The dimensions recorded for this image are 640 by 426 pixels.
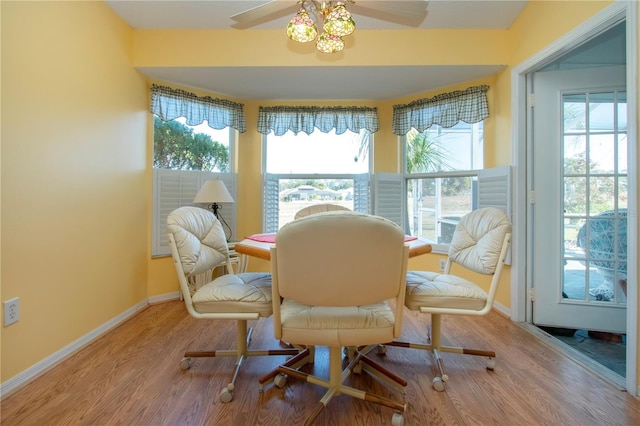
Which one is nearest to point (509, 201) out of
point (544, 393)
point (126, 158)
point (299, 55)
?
point (544, 393)

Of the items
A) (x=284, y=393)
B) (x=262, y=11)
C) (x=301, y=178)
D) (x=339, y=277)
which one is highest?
(x=262, y=11)

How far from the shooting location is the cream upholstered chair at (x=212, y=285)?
4.64 ft

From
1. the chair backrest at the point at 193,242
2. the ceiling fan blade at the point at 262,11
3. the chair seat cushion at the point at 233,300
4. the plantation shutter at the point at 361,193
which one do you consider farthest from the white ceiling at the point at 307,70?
the chair seat cushion at the point at 233,300

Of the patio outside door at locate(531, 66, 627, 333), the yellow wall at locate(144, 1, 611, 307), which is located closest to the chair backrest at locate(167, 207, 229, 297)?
the yellow wall at locate(144, 1, 611, 307)

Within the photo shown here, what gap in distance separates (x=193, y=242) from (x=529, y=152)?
2574 mm

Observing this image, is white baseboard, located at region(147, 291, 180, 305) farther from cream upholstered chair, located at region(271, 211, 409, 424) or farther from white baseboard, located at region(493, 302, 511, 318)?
white baseboard, located at region(493, 302, 511, 318)

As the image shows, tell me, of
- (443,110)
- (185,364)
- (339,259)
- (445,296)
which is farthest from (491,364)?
A: (443,110)

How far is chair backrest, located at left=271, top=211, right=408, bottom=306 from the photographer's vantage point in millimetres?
1041

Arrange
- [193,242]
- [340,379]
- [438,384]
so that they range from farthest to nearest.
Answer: [193,242]
[438,384]
[340,379]

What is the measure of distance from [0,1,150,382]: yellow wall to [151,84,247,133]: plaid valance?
0.22 metres

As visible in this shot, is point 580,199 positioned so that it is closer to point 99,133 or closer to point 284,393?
point 284,393

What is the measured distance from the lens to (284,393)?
144 cm

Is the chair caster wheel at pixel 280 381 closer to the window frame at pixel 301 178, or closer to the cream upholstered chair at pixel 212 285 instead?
the cream upholstered chair at pixel 212 285

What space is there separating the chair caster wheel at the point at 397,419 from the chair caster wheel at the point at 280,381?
558 millimetres
